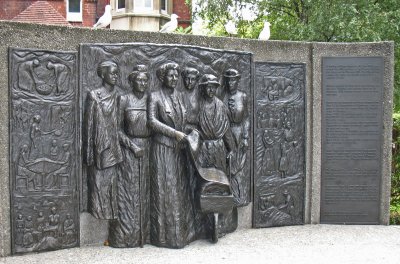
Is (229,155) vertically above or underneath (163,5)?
underneath

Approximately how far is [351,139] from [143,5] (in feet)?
66.2

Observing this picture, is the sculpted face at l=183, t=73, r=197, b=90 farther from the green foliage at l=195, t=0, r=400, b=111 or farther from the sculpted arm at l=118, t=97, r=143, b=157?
the green foliage at l=195, t=0, r=400, b=111

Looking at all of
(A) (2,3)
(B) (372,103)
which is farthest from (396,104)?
(A) (2,3)

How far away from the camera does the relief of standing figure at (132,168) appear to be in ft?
22.2

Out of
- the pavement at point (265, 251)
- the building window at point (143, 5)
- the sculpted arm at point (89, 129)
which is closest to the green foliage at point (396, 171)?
the pavement at point (265, 251)

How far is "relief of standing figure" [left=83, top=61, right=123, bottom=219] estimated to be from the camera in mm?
6598

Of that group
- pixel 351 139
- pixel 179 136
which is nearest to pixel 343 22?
pixel 351 139

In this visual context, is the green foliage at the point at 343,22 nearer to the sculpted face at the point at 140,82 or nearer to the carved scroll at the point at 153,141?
the carved scroll at the point at 153,141

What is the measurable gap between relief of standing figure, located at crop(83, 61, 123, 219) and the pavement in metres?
0.54

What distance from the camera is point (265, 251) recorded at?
22.3 feet

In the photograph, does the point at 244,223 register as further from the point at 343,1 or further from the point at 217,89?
the point at 343,1

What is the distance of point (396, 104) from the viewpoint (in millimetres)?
13250

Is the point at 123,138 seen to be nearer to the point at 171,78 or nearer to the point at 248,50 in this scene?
the point at 171,78

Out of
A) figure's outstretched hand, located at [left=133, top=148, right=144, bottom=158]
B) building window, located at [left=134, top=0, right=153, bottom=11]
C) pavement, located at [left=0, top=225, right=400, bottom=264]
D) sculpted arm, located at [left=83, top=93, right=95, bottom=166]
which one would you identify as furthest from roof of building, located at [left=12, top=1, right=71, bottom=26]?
pavement, located at [left=0, top=225, right=400, bottom=264]
